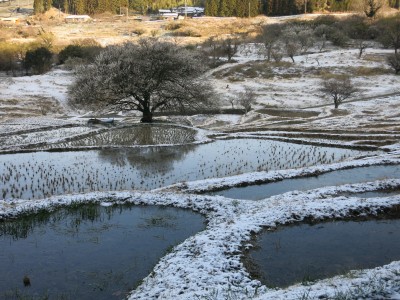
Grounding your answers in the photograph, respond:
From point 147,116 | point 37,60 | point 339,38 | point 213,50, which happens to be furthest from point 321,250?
point 339,38

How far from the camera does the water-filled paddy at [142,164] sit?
68.8 feet

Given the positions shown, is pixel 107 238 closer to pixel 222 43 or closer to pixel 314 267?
pixel 314 267

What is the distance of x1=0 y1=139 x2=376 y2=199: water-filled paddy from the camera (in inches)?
826

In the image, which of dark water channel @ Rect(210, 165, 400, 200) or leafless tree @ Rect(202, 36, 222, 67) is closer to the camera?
dark water channel @ Rect(210, 165, 400, 200)

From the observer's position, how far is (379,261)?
477 inches

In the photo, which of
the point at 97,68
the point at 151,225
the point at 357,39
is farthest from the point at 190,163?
the point at 357,39

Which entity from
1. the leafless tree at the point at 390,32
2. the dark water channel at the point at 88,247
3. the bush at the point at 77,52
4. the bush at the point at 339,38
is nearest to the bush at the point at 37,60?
the bush at the point at 77,52

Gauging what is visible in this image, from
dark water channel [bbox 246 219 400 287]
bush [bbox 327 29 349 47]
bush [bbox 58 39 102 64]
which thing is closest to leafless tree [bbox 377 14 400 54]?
bush [bbox 327 29 349 47]

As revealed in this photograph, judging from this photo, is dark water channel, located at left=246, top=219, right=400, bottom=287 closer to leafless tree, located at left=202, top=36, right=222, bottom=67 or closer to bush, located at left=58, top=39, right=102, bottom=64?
leafless tree, located at left=202, top=36, right=222, bottom=67

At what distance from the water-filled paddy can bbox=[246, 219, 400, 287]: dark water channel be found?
860 cm

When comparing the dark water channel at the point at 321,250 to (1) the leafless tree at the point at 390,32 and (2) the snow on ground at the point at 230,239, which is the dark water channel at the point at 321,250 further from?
(1) the leafless tree at the point at 390,32

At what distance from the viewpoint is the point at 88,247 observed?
44.8ft

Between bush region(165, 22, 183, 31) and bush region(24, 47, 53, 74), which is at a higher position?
bush region(165, 22, 183, 31)

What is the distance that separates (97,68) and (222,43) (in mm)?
56840
